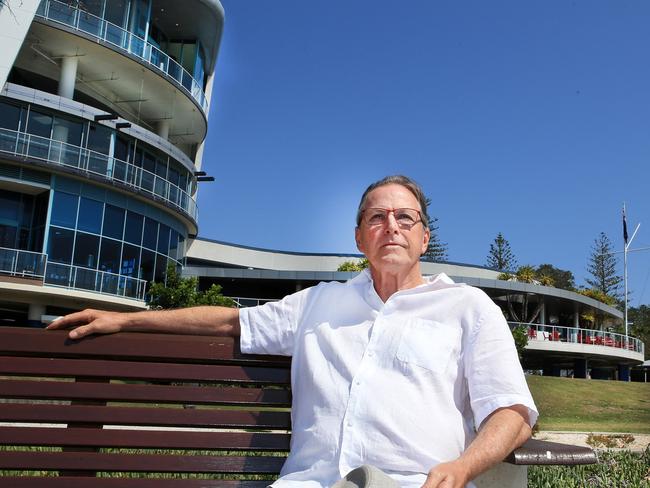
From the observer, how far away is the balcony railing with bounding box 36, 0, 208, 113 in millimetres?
25688

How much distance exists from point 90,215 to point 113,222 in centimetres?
100

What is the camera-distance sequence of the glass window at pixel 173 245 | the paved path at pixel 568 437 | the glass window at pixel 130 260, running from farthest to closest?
the glass window at pixel 173 245 < the glass window at pixel 130 260 < the paved path at pixel 568 437

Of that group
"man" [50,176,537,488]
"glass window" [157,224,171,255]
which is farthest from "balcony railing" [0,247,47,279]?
"man" [50,176,537,488]

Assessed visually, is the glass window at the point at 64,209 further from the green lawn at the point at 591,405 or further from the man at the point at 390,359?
the man at the point at 390,359

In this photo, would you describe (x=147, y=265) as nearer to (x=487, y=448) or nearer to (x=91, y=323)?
(x=91, y=323)

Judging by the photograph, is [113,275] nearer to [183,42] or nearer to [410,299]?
[183,42]

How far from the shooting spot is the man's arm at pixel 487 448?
224cm

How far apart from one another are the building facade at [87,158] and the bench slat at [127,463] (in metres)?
23.3

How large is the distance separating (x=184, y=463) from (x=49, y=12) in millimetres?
26607

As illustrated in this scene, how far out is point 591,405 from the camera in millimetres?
21578

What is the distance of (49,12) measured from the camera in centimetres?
2561

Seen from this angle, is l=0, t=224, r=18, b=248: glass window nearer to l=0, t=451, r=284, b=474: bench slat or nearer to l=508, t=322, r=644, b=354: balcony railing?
l=508, t=322, r=644, b=354: balcony railing

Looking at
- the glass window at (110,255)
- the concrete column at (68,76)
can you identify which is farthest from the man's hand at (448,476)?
the concrete column at (68,76)

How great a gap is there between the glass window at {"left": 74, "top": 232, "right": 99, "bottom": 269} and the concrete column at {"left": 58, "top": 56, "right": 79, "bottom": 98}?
18.5ft
